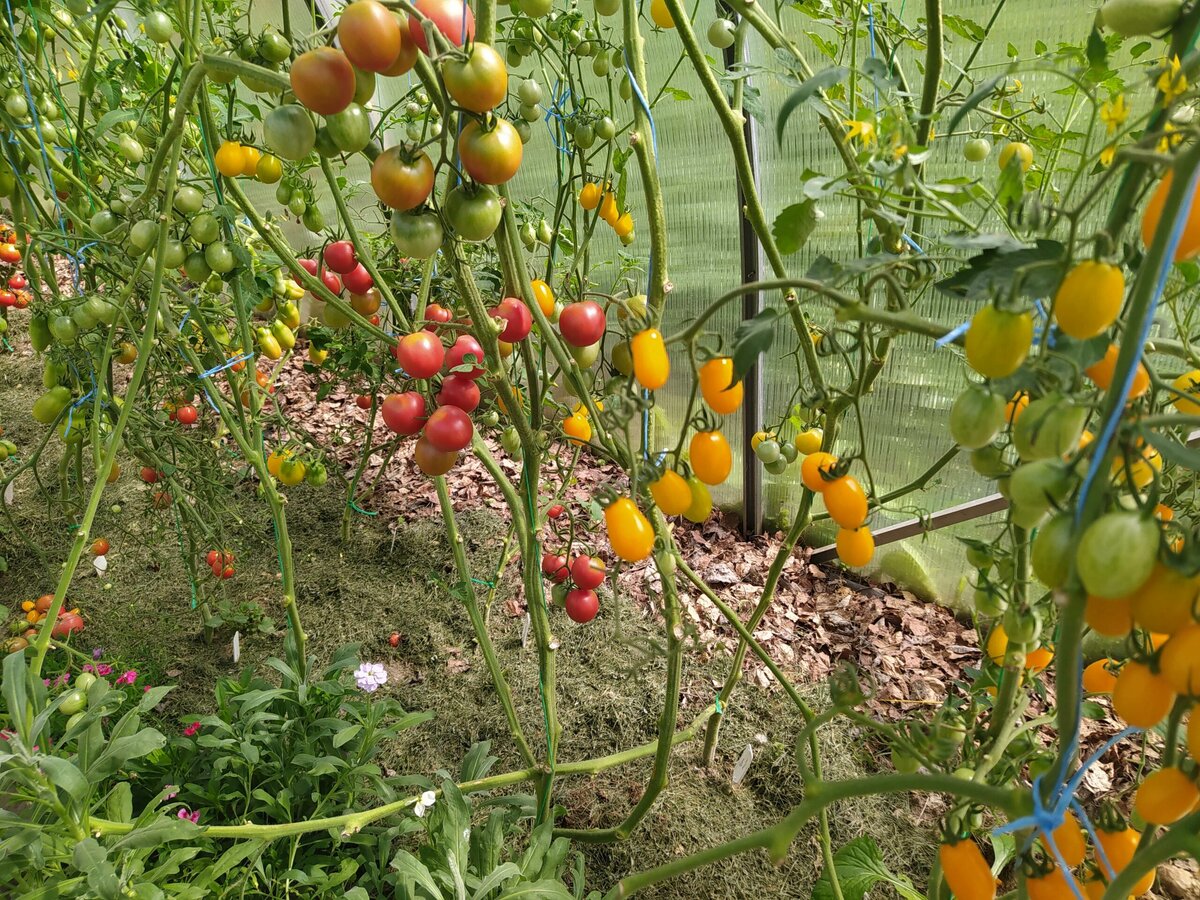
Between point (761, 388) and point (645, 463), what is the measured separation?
2002mm

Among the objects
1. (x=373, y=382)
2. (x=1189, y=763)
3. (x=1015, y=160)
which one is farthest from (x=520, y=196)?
(x=1189, y=763)

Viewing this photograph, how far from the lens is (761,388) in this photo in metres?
2.68

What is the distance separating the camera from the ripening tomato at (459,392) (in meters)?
1.00

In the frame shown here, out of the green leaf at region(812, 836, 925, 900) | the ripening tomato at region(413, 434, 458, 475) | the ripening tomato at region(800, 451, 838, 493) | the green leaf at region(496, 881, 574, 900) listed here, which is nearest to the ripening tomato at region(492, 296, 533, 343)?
the ripening tomato at region(413, 434, 458, 475)

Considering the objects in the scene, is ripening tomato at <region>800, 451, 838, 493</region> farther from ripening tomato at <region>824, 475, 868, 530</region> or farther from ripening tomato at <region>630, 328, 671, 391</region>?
ripening tomato at <region>630, 328, 671, 391</region>

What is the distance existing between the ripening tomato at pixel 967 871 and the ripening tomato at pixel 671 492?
40 centimetres

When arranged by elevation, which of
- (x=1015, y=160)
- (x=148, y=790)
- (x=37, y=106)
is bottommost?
(x=148, y=790)

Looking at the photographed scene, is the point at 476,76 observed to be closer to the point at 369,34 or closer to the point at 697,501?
the point at 369,34

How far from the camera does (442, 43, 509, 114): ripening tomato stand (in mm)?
597

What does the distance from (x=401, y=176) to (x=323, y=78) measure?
0.32 ft

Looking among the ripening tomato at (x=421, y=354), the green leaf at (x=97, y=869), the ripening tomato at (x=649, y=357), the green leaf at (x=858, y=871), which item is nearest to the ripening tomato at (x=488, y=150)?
the ripening tomato at (x=649, y=357)

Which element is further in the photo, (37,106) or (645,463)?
(37,106)

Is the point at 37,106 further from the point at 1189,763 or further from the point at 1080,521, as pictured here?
the point at 1189,763

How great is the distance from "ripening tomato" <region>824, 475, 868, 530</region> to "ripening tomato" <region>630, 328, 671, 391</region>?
26 centimetres
